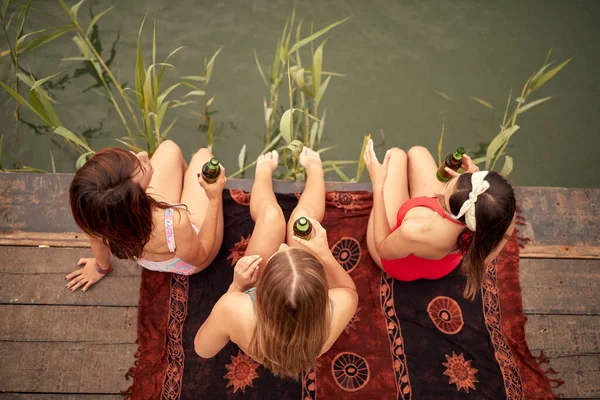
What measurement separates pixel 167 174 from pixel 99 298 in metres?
0.74

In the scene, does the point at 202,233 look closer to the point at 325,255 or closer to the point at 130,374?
the point at 325,255

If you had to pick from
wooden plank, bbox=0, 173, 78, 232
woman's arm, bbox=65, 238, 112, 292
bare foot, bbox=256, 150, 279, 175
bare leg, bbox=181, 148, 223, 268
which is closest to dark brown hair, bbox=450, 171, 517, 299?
bare foot, bbox=256, 150, 279, 175

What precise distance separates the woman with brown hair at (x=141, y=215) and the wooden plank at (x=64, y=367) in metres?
0.33

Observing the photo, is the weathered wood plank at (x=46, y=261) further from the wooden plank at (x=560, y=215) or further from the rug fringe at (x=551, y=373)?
the wooden plank at (x=560, y=215)

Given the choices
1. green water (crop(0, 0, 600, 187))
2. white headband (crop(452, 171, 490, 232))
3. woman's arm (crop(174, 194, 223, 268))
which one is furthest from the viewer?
green water (crop(0, 0, 600, 187))

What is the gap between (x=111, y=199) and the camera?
1651 millimetres

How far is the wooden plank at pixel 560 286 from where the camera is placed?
2439 millimetres

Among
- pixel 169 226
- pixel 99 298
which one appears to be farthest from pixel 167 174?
pixel 99 298

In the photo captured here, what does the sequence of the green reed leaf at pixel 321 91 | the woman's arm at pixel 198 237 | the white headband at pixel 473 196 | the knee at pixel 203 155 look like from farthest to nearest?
the green reed leaf at pixel 321 91 < the knee at pixel 203 155 < the woman's arm at pixel 198 237 < the white headband at pixel 473 196

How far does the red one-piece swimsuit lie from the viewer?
2094mm

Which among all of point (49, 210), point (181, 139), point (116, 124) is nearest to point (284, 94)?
point (181, 139)

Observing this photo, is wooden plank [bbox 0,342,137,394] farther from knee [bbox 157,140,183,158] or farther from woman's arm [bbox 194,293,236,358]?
knee [bbox 157,140,183,158]

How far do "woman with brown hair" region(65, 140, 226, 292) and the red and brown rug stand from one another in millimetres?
215

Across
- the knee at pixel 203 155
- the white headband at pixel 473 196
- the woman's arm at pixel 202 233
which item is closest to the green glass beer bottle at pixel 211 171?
the woman's arm at pixel 202 233
